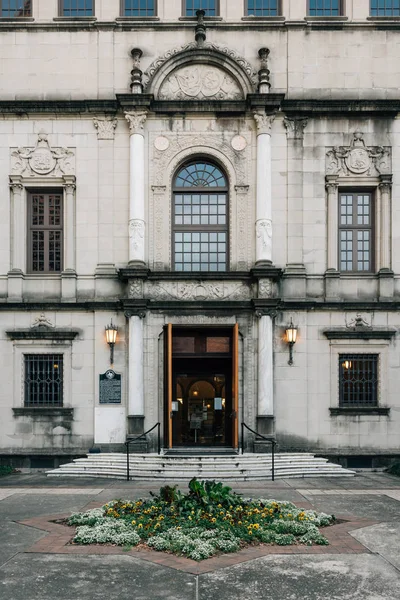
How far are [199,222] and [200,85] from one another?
4.58 m

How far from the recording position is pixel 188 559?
10125mm

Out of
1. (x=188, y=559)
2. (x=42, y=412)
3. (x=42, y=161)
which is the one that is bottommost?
(x=188, y=559)

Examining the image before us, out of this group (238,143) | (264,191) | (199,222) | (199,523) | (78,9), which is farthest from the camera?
(78,9)

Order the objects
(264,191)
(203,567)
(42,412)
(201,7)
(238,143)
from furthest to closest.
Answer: (201,7)
(238,143)
(264,191)
(42,412)
(203,567)

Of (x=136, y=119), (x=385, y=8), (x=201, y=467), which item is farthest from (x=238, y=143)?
(x=201, y=467)

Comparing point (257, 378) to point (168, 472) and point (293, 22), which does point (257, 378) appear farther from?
point (293, 22)

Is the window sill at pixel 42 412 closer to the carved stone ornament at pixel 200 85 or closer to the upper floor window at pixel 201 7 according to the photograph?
the carved stone ornament at pixel 200 85

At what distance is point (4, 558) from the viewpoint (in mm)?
10273

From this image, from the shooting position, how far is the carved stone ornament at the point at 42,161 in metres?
21.7

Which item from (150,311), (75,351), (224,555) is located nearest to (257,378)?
(150,311)

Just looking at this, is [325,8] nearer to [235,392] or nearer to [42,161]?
[42,161]

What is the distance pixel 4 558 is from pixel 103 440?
10579mm

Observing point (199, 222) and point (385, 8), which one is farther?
point (385, 8)

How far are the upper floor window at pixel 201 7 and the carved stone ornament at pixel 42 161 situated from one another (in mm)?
6338
